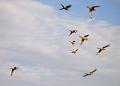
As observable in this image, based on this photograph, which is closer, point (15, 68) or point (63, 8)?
point (63, 8)

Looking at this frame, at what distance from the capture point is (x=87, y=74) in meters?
109

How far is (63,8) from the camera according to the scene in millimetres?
106688

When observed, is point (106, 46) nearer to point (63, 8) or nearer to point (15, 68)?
point (63, 8)

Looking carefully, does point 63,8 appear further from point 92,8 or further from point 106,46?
point 106,46

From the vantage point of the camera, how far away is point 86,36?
109812 mm

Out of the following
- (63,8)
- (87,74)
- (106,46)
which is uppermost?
(63,8)

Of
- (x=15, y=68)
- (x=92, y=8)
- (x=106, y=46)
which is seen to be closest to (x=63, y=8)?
(x=92, y=8)

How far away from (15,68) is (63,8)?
25.1 metres

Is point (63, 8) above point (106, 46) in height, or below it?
above

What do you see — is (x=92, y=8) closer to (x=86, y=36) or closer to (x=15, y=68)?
(x=86, y=36)

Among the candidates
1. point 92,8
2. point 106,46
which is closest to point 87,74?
point 106,46

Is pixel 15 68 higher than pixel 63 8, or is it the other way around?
pixel 63 8

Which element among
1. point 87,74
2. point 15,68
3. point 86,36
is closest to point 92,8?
point 86,36

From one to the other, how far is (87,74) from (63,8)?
20840 mm
